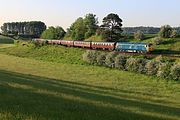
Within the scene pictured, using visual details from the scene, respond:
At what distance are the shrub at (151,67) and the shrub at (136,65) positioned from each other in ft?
3.43

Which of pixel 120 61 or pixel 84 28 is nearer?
pixel 120 61

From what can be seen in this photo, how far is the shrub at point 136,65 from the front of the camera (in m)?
51.5

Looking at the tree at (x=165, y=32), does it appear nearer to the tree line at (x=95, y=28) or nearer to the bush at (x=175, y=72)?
the tree line at (x=95, y=28)

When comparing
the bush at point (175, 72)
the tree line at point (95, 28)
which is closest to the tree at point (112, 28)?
the tree line at point (95, 28)

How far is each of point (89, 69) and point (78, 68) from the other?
226cm

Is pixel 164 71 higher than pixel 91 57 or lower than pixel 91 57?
lower

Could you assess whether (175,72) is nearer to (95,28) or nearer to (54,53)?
(54,53)

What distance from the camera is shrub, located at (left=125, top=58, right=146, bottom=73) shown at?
169 feet

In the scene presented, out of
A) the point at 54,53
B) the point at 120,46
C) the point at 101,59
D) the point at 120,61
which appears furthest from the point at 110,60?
the point at 54,53

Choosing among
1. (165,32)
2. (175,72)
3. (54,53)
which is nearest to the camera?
(175,72)

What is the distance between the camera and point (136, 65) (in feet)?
172

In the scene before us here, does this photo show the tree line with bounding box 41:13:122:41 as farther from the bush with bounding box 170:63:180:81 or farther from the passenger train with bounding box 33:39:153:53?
the bush with bounding box 170:63:180:81

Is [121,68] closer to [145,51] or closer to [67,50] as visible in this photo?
[145,51]

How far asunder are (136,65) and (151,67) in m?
3.25
